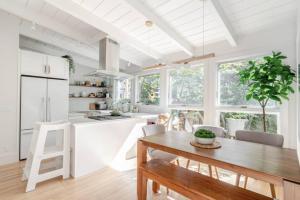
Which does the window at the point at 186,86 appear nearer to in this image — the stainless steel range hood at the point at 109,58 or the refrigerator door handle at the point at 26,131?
the stainless steel range hood at the point at 109,58

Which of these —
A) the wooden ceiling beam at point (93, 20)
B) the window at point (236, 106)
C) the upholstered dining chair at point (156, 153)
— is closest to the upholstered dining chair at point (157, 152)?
the upholstered dining chair at point (156, 153)

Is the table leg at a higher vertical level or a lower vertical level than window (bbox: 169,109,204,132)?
lower

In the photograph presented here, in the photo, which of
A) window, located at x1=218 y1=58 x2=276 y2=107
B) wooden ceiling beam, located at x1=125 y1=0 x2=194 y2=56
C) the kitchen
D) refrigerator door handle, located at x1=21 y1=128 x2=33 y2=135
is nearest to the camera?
the kitchen

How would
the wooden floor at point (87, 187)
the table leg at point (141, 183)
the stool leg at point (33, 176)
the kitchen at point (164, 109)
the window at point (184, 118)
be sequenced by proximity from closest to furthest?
the kitchen at point (164, 109)
the table leg at point (141, 183)
the wooden floor at point (87, 187)
the stool leg at point (33, 176)
the window at point (184, 118)

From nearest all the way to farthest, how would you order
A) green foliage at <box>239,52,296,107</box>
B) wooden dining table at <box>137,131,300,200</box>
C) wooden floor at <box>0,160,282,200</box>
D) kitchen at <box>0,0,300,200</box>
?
wooden dining table at <box>137,131,300,200</box> → kitchen at <box>0,0,300,200</box> → wooden floor at <box>0,160,282,200</box> → green foliage at <box>239,52,296,107</box>

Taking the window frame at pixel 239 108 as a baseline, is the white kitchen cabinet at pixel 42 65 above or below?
above

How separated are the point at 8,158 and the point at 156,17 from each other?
3.68 metres

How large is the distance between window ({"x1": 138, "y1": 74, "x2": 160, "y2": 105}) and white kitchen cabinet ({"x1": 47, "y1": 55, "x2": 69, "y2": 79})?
7.79 feet

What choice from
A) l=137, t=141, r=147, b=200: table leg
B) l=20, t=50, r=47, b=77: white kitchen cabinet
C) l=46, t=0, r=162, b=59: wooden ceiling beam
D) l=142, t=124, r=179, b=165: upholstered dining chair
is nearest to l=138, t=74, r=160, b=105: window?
l=46, t=0, r=162, b=59: wooden ceiling beam

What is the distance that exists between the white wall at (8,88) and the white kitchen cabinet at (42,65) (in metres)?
Result: 0.15

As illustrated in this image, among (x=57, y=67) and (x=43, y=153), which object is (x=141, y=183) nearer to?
(x=43, y=153)

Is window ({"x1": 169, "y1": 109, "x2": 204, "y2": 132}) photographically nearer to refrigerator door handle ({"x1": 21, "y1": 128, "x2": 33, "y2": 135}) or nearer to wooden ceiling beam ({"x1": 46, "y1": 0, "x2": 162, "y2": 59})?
wooden ceiling beam ({"x1": 46, "y1": 0, "x2": 162, "y2": 59})

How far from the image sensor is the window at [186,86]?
397cm

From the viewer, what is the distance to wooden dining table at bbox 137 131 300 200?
1.00 metres
